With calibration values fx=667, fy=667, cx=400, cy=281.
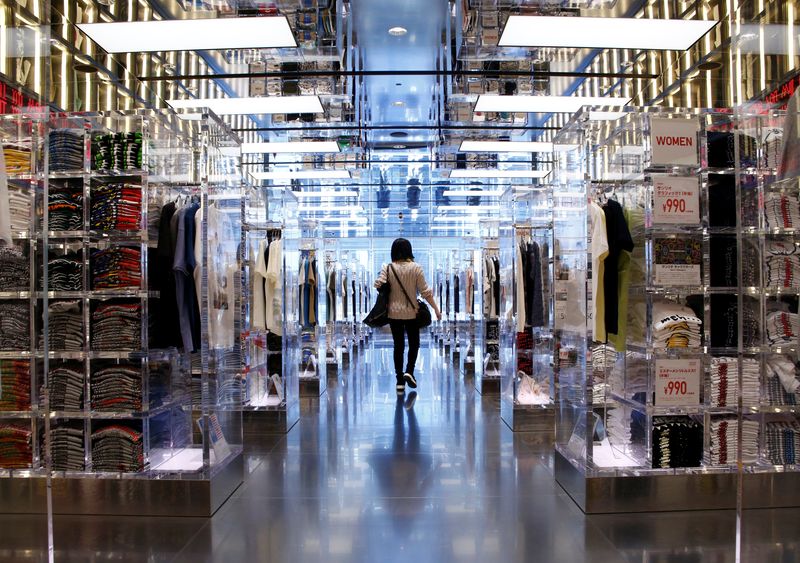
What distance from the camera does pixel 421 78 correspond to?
32.0 feet

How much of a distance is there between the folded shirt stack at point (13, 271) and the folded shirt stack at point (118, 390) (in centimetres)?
68

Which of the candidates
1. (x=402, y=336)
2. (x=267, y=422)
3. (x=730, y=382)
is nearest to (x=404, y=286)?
(x=402, y=336)

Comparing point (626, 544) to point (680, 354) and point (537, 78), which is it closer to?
point (680, 354)

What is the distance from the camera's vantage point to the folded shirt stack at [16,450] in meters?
3.71

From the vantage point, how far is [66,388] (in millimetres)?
3678

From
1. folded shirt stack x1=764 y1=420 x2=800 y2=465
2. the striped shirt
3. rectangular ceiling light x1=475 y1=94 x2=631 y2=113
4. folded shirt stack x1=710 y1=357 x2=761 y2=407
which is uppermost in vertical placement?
rectangular ceiling light x1=475 y1=94 x2=631 y2=113

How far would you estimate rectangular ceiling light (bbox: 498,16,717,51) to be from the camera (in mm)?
4867

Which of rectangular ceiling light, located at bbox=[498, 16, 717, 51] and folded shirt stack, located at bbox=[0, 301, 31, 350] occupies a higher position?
rectangular ceiling light, located at bbox=[498, 16, 717, 51]

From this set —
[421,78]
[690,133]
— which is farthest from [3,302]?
[421,78]

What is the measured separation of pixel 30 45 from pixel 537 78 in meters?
5.43

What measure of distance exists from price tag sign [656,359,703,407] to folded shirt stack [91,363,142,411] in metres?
2.87

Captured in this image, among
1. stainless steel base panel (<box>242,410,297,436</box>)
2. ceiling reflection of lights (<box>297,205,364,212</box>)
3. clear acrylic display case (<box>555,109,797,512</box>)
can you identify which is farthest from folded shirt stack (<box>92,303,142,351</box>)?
ceiling reflection of lights (<box>297,205,364,212</box>)

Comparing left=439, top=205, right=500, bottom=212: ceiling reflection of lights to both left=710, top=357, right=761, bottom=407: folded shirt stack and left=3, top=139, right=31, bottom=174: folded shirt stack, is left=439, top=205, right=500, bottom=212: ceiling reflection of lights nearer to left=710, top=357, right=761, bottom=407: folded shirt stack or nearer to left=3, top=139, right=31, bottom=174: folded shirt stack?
left=710, top=357, right=761, bottom=407: folded shirt stack

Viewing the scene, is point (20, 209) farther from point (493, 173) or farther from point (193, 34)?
point (493, 173)
